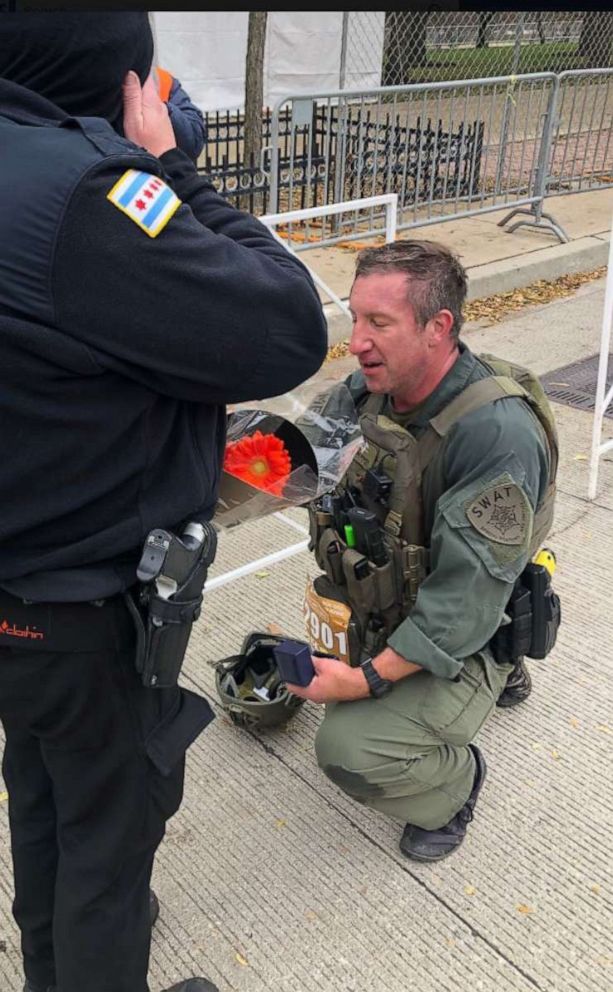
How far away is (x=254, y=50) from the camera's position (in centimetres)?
793

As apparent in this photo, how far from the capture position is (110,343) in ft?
3.90

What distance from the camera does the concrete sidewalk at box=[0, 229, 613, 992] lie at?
208 centimetres

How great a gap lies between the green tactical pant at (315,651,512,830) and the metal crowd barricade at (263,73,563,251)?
491cm

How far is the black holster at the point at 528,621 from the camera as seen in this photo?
234 centimetres

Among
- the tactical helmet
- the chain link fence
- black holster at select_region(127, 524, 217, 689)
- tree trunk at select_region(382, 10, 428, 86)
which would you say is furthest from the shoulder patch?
tree trunk at select_region(382, 10, 428, 86)

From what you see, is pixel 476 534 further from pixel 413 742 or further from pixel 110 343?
pixel 110 343

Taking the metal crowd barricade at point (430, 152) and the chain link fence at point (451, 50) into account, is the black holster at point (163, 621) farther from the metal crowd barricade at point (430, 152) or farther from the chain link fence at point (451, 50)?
the chain link fence at point (451, 50)

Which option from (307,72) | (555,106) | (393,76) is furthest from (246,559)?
(393,76)

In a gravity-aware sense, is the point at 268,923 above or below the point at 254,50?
below

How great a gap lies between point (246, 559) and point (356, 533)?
1.43 meters

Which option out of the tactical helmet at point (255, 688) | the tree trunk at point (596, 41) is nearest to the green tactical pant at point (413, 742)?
the tactical helmet at point (255, 688)

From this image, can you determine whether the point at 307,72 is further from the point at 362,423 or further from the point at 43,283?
the point at 43,283

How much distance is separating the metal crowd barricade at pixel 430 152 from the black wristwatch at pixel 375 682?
4.90 metres

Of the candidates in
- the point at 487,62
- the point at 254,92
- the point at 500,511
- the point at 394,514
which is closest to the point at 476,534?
the point at 500,511
